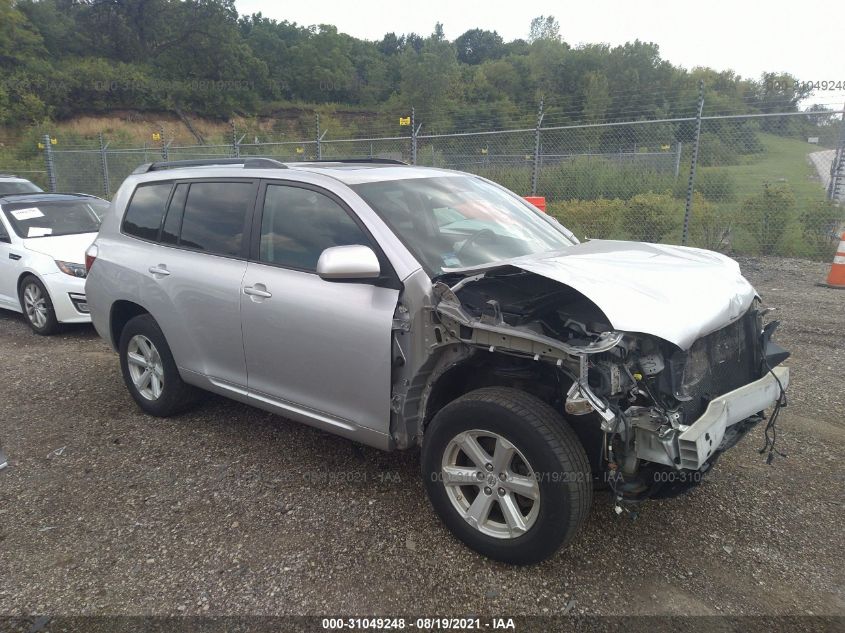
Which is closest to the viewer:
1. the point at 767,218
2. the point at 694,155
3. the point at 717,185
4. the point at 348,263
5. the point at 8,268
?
the point at 348,263

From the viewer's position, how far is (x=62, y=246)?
23.1 feet

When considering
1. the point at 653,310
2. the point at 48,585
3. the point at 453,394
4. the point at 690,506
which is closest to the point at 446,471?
the point at 453,394

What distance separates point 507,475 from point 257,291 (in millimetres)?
1765

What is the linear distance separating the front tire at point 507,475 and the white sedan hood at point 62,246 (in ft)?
19.4

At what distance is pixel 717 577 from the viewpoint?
8.57ft

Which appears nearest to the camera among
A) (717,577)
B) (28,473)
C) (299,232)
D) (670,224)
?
(717,577)

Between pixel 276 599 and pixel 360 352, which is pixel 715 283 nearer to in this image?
pixel 360 352

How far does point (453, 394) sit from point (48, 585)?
204 cm

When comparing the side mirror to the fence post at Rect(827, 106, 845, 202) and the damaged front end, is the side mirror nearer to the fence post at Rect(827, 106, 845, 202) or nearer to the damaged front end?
the damaged front end

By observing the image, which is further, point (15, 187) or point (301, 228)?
point (15, 187)

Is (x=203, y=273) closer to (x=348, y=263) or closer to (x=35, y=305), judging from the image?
(x=348, y=263)

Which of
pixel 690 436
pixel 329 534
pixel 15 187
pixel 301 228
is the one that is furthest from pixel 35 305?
A: pixel 690 436

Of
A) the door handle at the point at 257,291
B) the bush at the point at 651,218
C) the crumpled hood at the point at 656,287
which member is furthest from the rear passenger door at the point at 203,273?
the bush at the point at 651,218

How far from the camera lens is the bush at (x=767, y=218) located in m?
9.89
